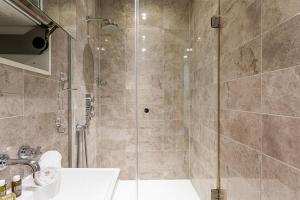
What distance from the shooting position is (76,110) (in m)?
1.93

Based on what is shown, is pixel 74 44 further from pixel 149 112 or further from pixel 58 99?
pixel 149 112

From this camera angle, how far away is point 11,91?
1.03m

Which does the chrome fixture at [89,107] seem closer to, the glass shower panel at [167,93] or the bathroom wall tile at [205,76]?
the glass shower panel at [167,93]

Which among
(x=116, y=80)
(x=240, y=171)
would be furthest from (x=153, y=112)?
(x=240, y=171)

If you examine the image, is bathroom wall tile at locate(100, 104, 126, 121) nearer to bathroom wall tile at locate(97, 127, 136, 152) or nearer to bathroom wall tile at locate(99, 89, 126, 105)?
bathroom wall tile at locate(99, 89, 126, 105)

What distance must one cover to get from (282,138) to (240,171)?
507 mm

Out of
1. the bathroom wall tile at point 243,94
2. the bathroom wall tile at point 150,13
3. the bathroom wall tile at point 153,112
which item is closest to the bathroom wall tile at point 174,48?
the bathroom wall tile at point 150,13

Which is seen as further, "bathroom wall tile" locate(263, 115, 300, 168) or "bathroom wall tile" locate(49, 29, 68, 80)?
"bathroom wall tile" locate(49, 29, 68, 80)

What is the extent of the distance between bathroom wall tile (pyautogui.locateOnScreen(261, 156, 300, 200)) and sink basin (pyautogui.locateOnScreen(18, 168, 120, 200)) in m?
0.75

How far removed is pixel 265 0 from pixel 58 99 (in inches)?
57.0

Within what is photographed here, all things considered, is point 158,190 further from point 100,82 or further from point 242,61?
point 242,61

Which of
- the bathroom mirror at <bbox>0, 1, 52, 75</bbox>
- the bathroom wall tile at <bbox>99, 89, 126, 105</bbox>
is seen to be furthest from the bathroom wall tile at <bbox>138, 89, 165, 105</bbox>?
the bathroom mirror at <bbox>0, 1, 52, 75</bbox>

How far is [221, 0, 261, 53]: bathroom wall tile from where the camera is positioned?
3.64ft

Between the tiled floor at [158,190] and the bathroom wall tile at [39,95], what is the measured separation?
1.25m
